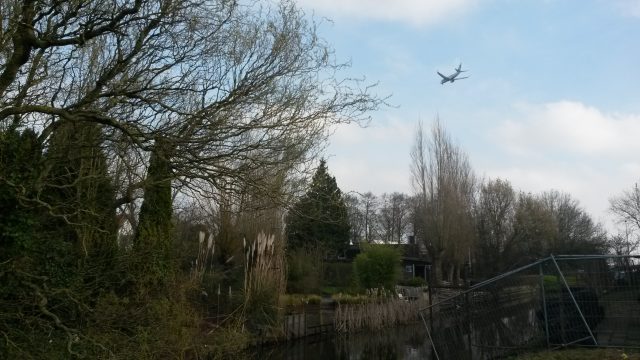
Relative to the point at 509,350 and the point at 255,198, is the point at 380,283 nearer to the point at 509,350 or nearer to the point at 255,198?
the point at 509,350

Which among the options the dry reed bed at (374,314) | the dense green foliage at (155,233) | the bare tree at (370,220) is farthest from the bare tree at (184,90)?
the bare tree at (370,220)

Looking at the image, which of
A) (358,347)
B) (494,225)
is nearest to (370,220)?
(494,225)

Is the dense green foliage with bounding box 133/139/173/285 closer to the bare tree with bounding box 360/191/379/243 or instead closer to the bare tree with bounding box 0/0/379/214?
the bare tree with bounding box 0/0/379/214

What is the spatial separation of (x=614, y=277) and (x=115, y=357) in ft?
23.3

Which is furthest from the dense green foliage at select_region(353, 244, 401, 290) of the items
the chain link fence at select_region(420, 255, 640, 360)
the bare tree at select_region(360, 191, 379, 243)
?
the bare tree at select_region(360, 191, 379, 243)

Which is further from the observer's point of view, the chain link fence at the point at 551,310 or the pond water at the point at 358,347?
the pond water at the point at 358,347

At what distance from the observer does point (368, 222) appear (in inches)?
2328

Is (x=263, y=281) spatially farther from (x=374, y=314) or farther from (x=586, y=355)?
(x=586, y=355)

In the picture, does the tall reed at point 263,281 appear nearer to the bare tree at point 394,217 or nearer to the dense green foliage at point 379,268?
the dense green foliage at point 379,268

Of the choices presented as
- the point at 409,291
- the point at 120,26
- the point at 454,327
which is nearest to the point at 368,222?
the point at 409,291

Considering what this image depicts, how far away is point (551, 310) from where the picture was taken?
908 cm

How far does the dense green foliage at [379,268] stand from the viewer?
2642 centimetres

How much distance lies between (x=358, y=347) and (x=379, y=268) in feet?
24.0

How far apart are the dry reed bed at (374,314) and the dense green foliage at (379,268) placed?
1809 millimetres
